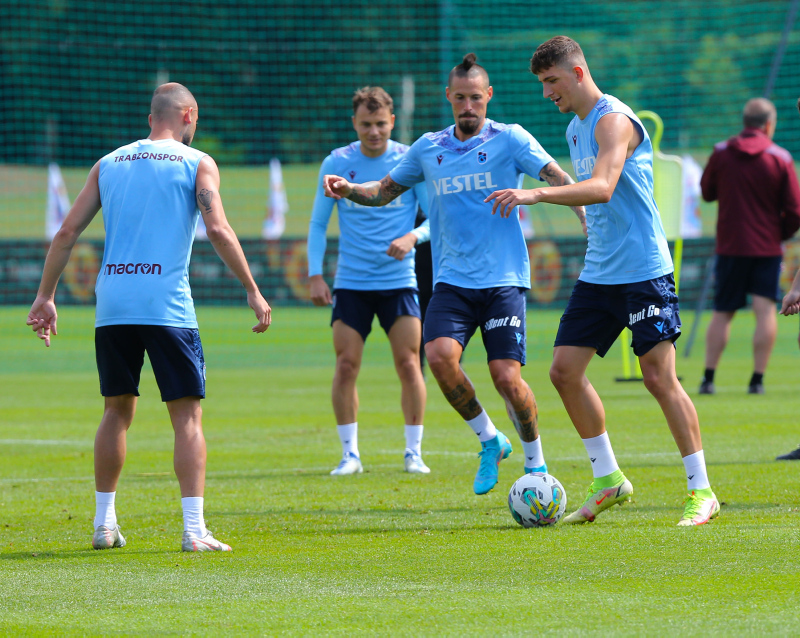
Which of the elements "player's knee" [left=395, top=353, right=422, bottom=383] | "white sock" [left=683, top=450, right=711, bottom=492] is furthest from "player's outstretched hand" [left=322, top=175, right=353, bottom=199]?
"white sock" [left=683, top=450, right=711, bottom=492]

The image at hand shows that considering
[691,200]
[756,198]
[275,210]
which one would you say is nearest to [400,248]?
[756,198]

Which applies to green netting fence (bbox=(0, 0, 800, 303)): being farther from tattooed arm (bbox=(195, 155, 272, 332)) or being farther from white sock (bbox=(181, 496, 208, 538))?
white sock (bbox=(181, 496, 208, 538))

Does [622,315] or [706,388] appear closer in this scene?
[622,315]

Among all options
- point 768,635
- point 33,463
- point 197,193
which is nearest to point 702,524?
point 768,635

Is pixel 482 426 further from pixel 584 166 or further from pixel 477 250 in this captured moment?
pixel 584 166

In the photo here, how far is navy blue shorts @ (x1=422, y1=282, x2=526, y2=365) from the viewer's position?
637 cm

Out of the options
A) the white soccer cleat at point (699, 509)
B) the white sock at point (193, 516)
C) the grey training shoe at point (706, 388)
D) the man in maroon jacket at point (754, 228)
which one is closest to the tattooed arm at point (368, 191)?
the white sock at point (193, 516)

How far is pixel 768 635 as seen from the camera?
3.33m

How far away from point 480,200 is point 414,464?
6.40 feet

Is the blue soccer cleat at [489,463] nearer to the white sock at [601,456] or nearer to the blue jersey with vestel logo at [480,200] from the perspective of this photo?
the white sock at [601,456]

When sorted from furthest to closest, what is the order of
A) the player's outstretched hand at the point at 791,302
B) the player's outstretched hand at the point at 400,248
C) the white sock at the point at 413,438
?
the white sock at the point at 413,438
the player's outstretched hand at the point at 400,248
the player's outstretched hand at the point at 791,302

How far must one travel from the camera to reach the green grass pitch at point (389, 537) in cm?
372

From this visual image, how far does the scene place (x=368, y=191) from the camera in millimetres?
6707

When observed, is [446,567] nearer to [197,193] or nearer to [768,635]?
[768,635]
